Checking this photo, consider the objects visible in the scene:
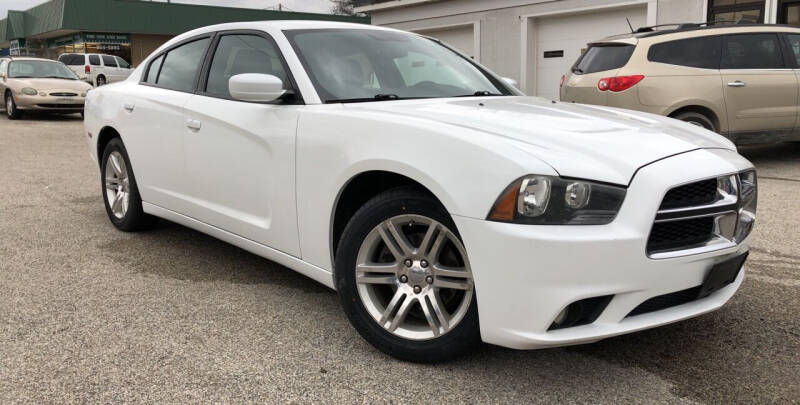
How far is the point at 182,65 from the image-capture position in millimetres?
4625

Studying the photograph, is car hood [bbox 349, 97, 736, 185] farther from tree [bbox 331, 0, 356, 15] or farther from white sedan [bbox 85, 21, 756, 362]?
tree [bbox 331, 0, 356, 15]

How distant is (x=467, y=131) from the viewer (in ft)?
8.98

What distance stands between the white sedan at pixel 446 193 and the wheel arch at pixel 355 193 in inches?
0.4

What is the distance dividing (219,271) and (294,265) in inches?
39.9

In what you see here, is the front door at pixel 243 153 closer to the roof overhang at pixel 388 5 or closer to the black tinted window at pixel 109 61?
the roof overhang at pixel 388 5

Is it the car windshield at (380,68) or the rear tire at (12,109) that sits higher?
the car windshield at (380,68)

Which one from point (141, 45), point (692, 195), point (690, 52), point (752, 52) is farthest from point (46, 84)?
point (141, 45)

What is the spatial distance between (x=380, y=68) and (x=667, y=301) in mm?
1940

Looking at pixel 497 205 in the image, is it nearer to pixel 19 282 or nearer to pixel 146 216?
pixel 19 282

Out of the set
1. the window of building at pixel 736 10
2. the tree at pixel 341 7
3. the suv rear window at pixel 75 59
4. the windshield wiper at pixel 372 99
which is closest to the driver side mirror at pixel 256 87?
the windshield wiper at pixel 372 99

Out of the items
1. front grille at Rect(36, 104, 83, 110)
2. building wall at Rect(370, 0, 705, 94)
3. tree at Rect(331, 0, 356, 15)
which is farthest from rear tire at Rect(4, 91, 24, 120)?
tree at Rect(331, 0, 356, 15)

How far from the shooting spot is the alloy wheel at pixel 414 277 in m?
2.77

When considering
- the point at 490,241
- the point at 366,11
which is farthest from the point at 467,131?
the point at 366,11

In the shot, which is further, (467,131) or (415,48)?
(415,48)
